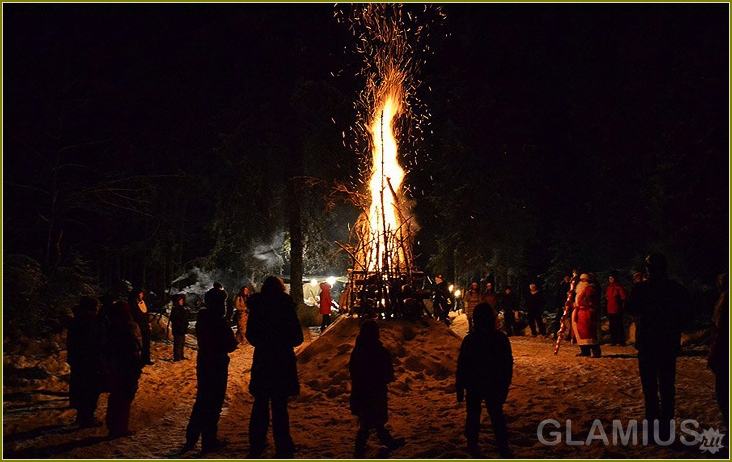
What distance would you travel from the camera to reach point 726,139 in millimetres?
16312

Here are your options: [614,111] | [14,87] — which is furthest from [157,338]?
[614,111]

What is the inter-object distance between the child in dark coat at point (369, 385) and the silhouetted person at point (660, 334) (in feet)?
9.26

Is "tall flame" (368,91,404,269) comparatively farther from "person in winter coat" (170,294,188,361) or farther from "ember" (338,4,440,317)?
"person in winter coat" (170,294,188,361)

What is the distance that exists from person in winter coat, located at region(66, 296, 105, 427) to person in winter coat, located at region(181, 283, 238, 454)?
1667 millimetres

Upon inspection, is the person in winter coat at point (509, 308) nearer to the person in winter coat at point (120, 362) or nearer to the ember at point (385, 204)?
the ember at point (385, 204)

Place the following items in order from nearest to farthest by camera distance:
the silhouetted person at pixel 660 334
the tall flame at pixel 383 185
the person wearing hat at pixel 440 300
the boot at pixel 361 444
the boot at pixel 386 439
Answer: the silhouetted person at pixel 660 334
the boot at pixel 361 444
the boot at pixel 386 439
the tall flame at pixel 383 185
the person wearing hat at pixel 440 300

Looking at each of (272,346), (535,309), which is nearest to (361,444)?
(272,346)

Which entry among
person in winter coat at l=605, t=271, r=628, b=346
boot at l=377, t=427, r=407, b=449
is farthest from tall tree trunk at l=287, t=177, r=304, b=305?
boot at l=377, t=427, r=407, b=449

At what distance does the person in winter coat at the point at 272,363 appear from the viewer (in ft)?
20.1

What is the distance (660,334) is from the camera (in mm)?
6051

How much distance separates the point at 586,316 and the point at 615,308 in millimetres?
2251

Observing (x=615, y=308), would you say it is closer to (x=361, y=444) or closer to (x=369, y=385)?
(x=369, y=385)

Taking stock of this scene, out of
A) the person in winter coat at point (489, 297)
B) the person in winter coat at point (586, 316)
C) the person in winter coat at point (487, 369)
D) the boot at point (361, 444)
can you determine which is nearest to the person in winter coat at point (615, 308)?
the person in winter coat at point (586, 316)

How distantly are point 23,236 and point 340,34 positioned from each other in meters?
12.7
